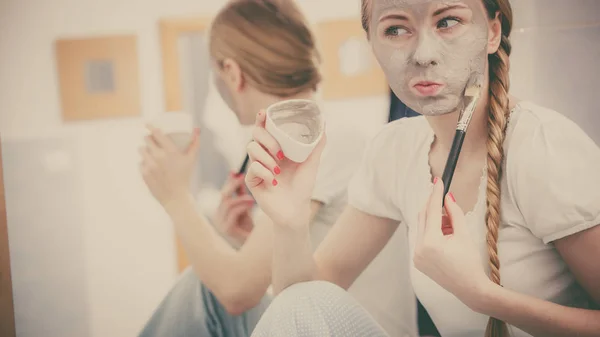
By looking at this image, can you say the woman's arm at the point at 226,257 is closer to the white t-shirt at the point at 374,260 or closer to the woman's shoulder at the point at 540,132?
the white t-shirt at the point at 374,260

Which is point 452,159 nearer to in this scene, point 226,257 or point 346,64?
point 346,64

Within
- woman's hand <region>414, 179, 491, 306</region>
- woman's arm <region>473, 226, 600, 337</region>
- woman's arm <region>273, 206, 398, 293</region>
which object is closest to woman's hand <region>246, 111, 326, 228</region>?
woman's arm <region>273, 206, 398, 293</region>

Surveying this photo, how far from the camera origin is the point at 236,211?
3.32 ft

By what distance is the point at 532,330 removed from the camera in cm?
82

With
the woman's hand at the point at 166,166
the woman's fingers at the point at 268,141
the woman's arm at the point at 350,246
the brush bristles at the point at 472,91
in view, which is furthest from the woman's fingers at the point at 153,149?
the brush bristles at the point at 472,91

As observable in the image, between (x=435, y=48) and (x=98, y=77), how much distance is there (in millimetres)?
628

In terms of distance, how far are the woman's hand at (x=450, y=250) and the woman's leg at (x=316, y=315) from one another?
0.53 ft

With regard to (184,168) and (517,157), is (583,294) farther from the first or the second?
(184,168)

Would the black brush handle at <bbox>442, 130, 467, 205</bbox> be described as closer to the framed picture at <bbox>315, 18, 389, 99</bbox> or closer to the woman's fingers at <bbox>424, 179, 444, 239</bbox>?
the woman's fingers at <bbox>424, 179, 444, 239</bbox>

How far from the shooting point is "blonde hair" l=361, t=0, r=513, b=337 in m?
0.82

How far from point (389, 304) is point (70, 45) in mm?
791

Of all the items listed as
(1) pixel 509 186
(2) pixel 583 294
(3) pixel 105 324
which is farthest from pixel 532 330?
(3) pixel 105 324

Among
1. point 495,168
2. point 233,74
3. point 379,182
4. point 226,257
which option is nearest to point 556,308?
point 495,168

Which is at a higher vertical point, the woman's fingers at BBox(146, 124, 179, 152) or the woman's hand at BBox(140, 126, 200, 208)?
the woman's fingers at BBox(146, 124, 179, 152)
